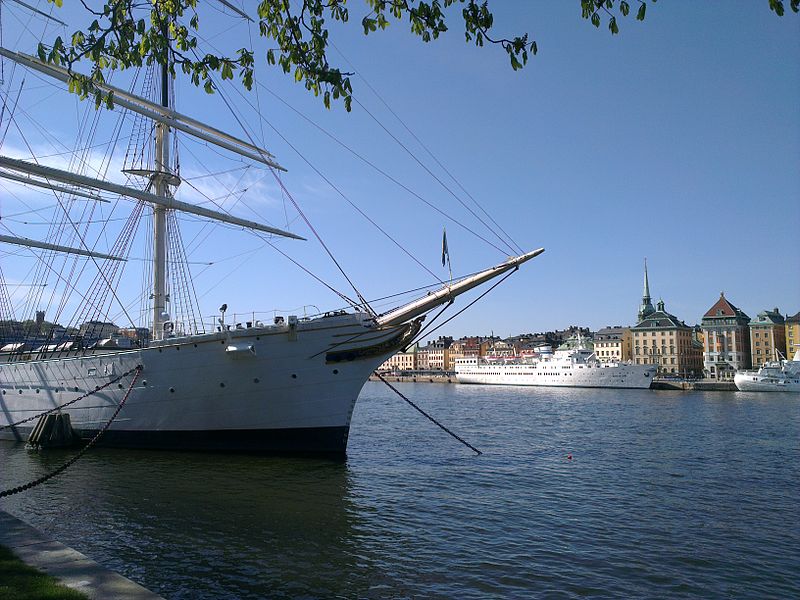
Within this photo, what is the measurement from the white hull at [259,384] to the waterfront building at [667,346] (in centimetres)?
12130

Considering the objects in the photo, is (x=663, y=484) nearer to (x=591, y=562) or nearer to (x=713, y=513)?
(x=713, y=513)

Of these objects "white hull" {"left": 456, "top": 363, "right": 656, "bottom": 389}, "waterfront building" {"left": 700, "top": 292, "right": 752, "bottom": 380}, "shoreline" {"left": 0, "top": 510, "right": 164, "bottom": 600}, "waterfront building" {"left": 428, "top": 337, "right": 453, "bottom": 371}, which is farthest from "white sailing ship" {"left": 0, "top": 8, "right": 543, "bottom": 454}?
"waterfront building" {"left": 428, "top": 337, "right": 453, "bottom": 371}

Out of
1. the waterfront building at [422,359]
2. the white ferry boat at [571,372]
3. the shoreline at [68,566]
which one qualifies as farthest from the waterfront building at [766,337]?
the shoreline at [68,566]

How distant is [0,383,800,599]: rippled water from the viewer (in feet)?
32.1

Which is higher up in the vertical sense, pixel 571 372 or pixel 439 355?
pixel 439 355

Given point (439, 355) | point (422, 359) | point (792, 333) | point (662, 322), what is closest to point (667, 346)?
point (662, 322)

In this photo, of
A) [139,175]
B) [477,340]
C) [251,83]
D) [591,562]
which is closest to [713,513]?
[591,562]

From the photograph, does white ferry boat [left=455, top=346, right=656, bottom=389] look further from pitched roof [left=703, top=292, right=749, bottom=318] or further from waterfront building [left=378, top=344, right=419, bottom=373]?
waterfront building [left=378, top=344, right=419, bottom=373]

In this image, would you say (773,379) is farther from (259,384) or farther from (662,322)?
(259,384)

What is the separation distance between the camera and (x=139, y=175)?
2659cm

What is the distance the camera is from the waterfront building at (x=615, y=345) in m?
140

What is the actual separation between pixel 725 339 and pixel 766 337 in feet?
25.2

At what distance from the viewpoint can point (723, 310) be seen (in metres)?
130

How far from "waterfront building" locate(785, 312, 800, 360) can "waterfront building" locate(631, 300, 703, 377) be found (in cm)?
1754
